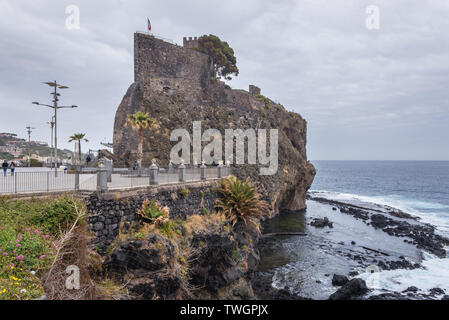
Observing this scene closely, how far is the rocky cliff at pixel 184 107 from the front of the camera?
2745 cm

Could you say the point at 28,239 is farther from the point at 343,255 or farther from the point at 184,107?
the point at 343,255

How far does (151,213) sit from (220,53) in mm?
32333

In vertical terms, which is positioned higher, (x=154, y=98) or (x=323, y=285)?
(x=154, y=98)

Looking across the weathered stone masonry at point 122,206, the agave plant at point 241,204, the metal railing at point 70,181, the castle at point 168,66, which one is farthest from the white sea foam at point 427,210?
the metal railing at point 70,181

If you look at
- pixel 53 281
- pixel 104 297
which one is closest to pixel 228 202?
pixel 104 297

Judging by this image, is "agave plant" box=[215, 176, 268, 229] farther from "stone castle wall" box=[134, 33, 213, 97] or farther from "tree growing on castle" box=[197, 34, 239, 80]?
"tree growing on castle" box=[197, 34, 239, 80]

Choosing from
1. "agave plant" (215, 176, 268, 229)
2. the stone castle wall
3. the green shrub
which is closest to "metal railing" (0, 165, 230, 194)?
the green shrub

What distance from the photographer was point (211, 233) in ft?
54.3

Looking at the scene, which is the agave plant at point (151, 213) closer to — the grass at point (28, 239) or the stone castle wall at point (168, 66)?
the grass at point (28, 239)

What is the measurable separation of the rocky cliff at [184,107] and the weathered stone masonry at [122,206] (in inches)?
474

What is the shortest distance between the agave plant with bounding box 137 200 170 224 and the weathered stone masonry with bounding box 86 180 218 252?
256 mm

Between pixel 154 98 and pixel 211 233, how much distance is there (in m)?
17.3

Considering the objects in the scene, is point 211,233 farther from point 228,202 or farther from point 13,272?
point 13,272

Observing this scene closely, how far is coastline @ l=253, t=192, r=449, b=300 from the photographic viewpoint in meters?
18.6
